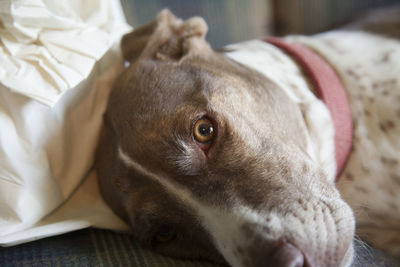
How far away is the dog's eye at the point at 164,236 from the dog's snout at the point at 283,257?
516 mm

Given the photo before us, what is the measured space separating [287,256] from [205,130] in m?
0.59

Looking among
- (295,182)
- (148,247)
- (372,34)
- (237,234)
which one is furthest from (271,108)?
(372,34)

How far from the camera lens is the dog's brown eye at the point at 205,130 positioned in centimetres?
149

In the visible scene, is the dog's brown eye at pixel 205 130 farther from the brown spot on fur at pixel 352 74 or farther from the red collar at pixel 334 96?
the brown spot on fur at pixel 352 74

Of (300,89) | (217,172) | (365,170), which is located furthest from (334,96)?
(217,172)

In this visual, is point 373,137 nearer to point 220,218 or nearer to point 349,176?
point 349,176

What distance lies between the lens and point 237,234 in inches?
51.3

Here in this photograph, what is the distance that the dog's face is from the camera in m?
1.27

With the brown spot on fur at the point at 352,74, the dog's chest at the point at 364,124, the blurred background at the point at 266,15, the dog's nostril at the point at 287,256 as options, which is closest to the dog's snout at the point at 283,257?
the dog's nostril at the point at 287,256

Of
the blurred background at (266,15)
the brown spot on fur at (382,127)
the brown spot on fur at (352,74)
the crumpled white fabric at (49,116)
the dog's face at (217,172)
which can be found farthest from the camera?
the blurred background at (266,15)

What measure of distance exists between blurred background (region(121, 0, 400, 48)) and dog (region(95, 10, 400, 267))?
0.93 metres

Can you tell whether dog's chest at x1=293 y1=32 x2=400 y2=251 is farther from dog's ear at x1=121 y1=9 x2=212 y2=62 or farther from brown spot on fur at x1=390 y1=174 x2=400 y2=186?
dog's ear at x1=121 y1=9 x2=212 y2=62

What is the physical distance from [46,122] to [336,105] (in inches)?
54.5

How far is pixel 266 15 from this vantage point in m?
3.32
